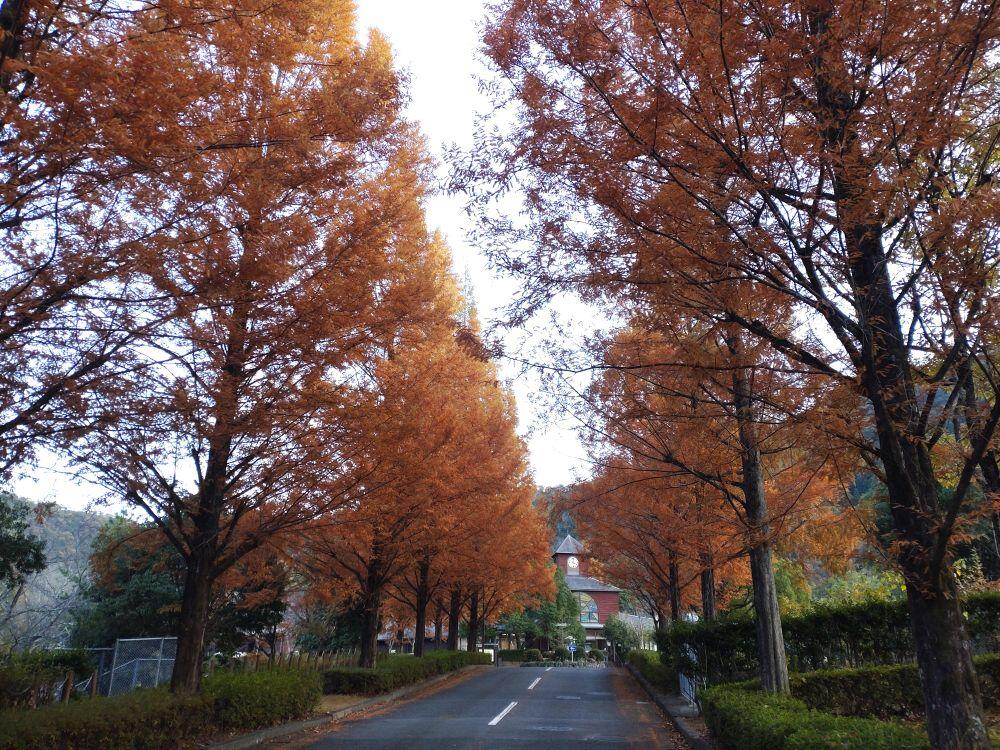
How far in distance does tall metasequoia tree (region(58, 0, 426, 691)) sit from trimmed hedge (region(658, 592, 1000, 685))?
320 inches

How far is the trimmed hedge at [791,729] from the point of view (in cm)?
463

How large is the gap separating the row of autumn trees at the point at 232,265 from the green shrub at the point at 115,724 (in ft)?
1.87

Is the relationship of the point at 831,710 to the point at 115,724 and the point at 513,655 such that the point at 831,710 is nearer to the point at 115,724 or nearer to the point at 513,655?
the point at 115,724

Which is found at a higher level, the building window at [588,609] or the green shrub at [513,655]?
the building window at [588,609]

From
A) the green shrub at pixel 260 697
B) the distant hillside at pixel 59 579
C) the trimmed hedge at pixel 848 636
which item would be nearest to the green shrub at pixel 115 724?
the green shrub at pixel 260 697

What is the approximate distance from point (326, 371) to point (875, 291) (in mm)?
6006

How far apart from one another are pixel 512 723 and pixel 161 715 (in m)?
6.05

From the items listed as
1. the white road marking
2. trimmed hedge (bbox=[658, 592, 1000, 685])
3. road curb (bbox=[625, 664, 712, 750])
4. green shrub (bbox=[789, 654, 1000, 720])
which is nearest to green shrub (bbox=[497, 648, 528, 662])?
road curb (bbox=[625, 664, 712, 750])

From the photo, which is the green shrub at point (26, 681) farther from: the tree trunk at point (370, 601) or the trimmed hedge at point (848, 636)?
the trimmed hedge at point (848, 636)

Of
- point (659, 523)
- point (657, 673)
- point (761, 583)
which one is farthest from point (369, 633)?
point (761, 583)

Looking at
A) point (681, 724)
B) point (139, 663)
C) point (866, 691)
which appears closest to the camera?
point (866, 691)

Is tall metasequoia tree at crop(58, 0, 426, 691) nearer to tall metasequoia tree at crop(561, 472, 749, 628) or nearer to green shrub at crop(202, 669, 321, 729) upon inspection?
green shrub at crop(202, 669, 321, 729)

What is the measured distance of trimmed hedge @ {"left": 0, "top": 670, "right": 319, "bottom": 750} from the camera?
5.96 meters

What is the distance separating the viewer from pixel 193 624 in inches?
359
